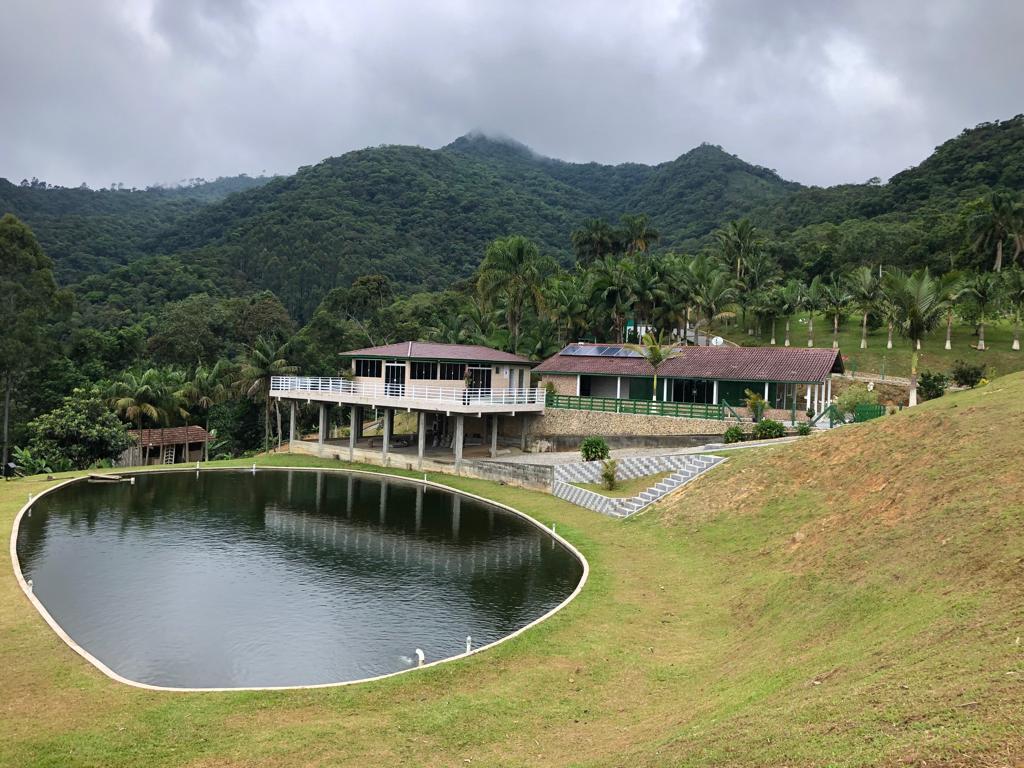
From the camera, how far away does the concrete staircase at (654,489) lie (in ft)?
91.1

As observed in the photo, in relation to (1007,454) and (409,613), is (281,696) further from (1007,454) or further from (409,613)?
(1007,454)

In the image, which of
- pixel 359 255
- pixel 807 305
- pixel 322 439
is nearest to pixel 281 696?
pixel 322 439

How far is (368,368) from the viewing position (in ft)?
154

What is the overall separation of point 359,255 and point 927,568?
112 metres

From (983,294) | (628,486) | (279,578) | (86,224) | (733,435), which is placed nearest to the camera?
(279,578)

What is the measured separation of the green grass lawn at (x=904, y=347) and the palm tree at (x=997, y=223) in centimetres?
913

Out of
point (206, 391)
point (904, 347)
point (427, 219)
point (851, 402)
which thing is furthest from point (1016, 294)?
point (427, 219)

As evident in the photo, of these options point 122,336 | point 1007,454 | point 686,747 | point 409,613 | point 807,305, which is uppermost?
point 807,305

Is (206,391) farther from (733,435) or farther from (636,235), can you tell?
(636,235)

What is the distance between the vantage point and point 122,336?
217ft

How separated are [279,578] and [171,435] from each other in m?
39.2

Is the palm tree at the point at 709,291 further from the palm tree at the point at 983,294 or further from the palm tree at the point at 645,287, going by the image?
the palm tree at the point at 983,294

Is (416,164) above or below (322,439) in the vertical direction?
above

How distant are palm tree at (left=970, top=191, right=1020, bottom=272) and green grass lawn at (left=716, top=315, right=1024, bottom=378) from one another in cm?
913
